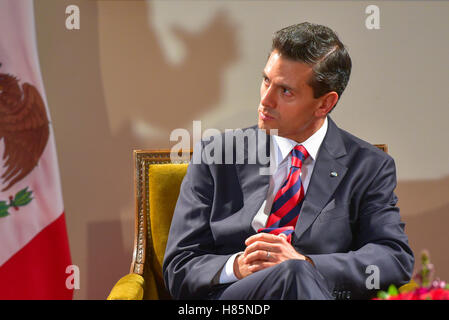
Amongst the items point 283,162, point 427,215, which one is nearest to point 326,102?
point 283,162

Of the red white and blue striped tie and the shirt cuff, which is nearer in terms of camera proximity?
the shirt cuff

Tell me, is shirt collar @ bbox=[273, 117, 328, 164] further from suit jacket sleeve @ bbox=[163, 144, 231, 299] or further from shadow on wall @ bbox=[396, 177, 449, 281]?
shadow on wall @ bbox=[396, 177, 449, 281]

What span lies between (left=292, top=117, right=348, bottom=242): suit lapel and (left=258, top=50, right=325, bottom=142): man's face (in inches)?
5.9

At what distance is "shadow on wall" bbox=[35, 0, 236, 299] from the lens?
2541mm

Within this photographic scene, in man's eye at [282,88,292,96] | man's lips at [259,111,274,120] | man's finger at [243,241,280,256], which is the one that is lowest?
man's finger at [243,241,280,256]

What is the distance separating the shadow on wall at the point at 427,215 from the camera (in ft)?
8.68

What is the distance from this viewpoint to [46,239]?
7.95 ft

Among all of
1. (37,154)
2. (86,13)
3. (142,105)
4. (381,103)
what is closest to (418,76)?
(381,103)

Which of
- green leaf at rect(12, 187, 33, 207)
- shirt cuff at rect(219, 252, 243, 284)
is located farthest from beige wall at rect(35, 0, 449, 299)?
shirt cuff at rect(219, 252, 243, 284)

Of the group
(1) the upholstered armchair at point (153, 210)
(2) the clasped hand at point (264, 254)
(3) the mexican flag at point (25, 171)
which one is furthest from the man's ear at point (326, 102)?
(3) the mexican flag at point (25, 171)

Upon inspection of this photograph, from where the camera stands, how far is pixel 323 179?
1.77m

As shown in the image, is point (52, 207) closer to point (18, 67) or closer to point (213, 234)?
point (18, 67)

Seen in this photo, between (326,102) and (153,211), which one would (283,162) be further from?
(153,211)

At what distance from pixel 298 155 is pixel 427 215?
1322mm
